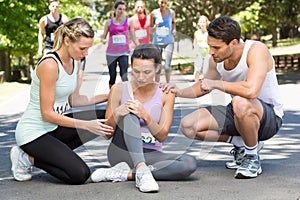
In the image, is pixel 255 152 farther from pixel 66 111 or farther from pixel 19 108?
pixel 19 108

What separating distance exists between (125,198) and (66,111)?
49.1 inches

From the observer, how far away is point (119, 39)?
10.7m

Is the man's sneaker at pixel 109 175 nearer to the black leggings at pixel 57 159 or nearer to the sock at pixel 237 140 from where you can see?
the black leggings at pixel 57 159

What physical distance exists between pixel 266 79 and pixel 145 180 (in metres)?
1.42

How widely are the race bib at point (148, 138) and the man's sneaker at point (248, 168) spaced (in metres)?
0.76

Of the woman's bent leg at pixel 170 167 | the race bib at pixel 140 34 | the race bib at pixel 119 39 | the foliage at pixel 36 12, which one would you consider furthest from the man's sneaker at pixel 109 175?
the foliage at pixel 36 12

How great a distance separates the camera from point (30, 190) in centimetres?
505

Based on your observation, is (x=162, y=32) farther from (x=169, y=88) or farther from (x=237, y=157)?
(x=169, y=88)

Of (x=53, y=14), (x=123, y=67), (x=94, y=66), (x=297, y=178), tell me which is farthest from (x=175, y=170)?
(x=53, y=14)

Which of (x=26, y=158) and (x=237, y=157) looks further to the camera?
(x=237, y=157)

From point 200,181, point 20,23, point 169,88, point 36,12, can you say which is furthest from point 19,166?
point 36,12

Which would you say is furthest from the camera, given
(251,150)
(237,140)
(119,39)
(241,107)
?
(119,39)

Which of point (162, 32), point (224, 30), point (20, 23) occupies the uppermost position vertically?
point (224, 30)

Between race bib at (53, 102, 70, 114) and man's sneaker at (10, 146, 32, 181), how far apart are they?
46cm
